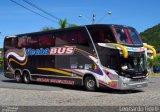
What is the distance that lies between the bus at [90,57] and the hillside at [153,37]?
210 ft

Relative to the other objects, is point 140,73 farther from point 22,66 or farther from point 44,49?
point 22,66

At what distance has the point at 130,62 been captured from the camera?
1897 cm

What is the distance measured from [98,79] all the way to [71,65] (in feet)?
8.35

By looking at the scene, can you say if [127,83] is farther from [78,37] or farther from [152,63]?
[152,63]

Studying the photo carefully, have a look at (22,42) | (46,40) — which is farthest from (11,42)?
(46,40)

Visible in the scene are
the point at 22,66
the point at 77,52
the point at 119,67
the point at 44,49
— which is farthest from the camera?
the point at 22,66

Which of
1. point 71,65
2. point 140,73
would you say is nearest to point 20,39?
point 71,65

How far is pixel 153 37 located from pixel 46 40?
7197 cm

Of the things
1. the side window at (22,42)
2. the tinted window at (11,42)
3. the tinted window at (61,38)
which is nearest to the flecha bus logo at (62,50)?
the tinted window at (61,38)

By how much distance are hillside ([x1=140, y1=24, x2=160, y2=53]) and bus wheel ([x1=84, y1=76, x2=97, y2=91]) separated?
67100 millimetres

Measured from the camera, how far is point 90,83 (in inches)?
803

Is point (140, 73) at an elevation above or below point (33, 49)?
below

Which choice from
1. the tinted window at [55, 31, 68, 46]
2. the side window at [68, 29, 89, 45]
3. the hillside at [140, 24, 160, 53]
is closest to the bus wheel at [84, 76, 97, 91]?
the side window at [68, 29, 89, 45]

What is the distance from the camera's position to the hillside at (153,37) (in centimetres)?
8762
